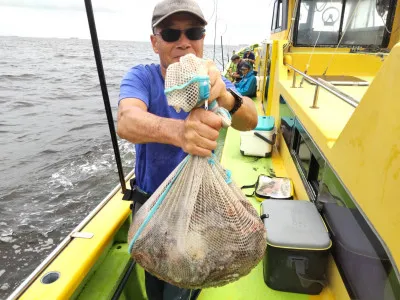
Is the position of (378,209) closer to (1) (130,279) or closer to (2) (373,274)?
(2) (373,274)

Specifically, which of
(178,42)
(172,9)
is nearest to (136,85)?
(178,42)

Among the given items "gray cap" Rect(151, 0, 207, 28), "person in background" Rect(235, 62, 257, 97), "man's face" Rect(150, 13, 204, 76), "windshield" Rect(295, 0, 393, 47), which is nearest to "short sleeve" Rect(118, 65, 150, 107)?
"man's face" Rect(150, 13, 204, 76)

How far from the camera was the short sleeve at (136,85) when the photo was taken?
66.9 inches

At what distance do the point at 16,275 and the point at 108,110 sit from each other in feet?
12.6

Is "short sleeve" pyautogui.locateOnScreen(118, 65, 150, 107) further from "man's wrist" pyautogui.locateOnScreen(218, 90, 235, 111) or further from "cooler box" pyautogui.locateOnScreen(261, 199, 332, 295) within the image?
"cooler box" pyautogui.locateOnScreen(261, 199, 332, 295)

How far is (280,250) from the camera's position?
2385mm

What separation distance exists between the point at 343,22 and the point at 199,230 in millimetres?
6357

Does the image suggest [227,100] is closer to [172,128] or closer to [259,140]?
[172,128]

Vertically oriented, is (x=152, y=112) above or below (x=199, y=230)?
above

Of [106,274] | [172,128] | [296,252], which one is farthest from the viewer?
[106,274]

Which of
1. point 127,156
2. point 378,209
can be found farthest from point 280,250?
point 127,156

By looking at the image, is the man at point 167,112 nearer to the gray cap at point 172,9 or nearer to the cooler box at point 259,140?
the gray cap at point 172,9

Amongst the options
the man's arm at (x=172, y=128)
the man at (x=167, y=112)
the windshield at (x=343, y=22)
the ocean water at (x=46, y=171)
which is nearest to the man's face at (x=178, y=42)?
the man at (x=167, y=112)

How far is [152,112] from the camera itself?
6.14 feet
